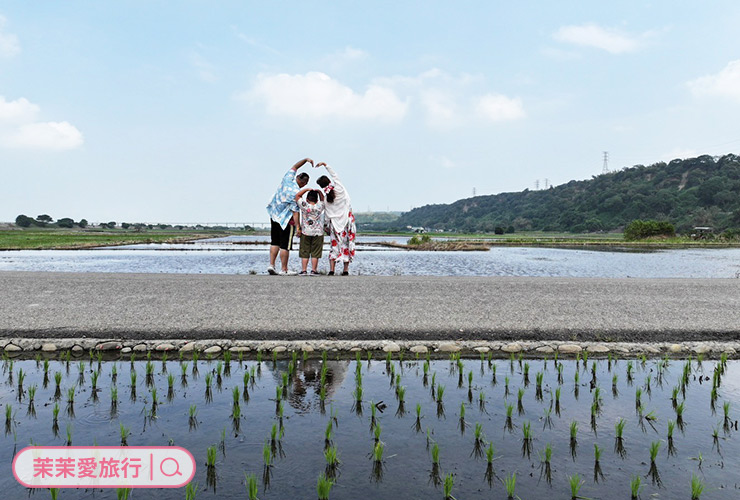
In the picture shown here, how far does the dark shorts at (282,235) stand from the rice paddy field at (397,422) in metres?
6.11

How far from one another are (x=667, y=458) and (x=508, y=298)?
5675 millimetres

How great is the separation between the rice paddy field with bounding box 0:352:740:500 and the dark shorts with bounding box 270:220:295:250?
611 centimetres

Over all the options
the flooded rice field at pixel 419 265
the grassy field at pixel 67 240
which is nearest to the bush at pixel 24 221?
the grassy field at pixel 67 240

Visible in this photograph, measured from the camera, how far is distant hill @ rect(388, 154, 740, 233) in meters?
106

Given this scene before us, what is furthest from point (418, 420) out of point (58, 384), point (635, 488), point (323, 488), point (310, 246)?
point (310, 246)

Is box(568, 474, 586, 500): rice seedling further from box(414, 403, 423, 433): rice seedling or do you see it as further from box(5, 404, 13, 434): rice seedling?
box(5, 404, 13, 434): rice seedling

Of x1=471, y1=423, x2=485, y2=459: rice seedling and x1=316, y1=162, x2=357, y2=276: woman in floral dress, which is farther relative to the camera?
x1=316, y1=162, x2=357, y2=276: woman in floral dress

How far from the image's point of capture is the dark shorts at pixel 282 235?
39.2ft

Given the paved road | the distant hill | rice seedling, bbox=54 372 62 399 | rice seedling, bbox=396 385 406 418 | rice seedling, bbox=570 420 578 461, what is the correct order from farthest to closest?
the distant hill < the paved road < rice seedling, bbox=54 372 62 399 < rice seedling, bbox=396 385 406 418 < rice seedling, bbox=570 420 578 461

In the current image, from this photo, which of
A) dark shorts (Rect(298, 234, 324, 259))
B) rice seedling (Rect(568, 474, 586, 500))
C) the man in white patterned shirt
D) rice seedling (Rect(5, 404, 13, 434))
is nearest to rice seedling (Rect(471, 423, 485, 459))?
rice seedling (Rect(568, 474, 586, 500))

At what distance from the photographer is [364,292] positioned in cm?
955

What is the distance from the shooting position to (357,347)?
6395 mm

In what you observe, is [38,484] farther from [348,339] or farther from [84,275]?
→ [84,275]

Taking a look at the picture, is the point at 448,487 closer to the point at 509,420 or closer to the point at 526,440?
the point at 526,440
